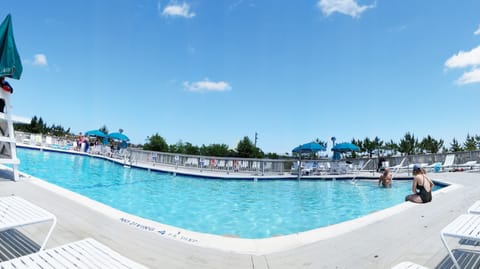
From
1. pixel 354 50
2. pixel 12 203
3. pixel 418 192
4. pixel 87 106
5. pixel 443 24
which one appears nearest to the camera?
pixel 12 203

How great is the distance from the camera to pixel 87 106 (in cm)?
832

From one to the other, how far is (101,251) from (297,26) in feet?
52.3

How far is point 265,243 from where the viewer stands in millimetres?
3137

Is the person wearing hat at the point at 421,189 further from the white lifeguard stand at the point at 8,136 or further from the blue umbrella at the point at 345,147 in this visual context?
the blue umbrella at the point at 345,147

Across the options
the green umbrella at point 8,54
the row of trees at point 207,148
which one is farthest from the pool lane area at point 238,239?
the row of trees at point 207,148

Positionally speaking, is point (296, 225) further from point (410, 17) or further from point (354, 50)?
point (354, 50)

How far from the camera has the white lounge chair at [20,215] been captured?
1965 millimetres

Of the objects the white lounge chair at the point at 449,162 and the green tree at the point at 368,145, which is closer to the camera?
the white lounge chair at the point at 449,162

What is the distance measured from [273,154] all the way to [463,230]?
88.1 ft

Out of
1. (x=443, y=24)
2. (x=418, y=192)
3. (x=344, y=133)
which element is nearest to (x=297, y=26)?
(x=443, y=24)

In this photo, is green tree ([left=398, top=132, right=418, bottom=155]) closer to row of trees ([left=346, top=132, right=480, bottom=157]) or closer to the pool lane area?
row of trees ([left=346, top=132, right=480, bottom=157])

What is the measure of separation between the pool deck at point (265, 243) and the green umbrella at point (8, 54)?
2.79 meters

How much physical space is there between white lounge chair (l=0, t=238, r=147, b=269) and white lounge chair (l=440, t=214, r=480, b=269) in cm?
233

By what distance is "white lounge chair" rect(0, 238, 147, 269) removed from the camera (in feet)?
5.06
